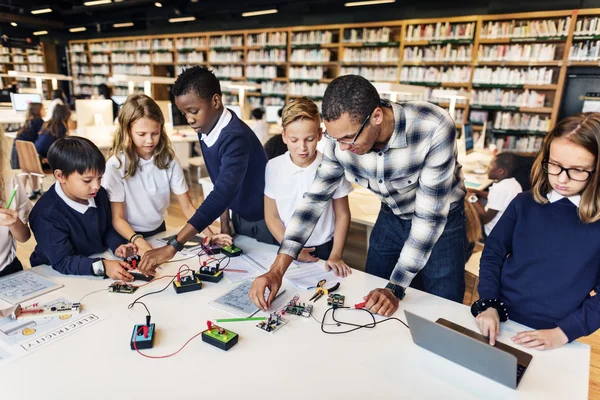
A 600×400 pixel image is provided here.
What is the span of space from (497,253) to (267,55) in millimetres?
7346

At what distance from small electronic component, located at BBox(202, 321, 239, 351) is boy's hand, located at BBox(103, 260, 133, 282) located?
46cm

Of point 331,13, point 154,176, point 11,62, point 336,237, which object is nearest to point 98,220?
point 154,176

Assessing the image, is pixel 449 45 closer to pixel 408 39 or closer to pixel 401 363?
pixel 408 39

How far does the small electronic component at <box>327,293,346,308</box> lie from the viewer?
1276 millimetres

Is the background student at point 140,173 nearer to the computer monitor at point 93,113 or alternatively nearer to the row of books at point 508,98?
the computer monitor at point 93,113

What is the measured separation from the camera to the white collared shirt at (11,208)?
155 cm

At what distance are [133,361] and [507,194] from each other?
2.55 meters

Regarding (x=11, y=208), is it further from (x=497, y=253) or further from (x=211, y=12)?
(x=211, y=12)

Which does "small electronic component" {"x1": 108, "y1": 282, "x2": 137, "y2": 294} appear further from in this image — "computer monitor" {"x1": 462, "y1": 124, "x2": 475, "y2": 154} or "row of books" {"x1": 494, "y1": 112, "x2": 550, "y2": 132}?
"row of books" {"x1": 494, "y1": 112, "x2": 550, "y2": 132}

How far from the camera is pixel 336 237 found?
1.71 m

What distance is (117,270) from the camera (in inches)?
54.7

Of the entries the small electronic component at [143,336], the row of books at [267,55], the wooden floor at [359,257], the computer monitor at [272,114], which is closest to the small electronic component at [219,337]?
the small electronic component at [143,336]

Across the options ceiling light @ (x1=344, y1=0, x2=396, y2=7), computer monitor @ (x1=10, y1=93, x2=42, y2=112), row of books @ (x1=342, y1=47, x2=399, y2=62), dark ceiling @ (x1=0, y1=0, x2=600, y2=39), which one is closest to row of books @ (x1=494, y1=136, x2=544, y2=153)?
dark ceiling @ (x1=0, y1=0, x2=600, y2=39)

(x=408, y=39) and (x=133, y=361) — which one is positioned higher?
(x=408, y=39)
